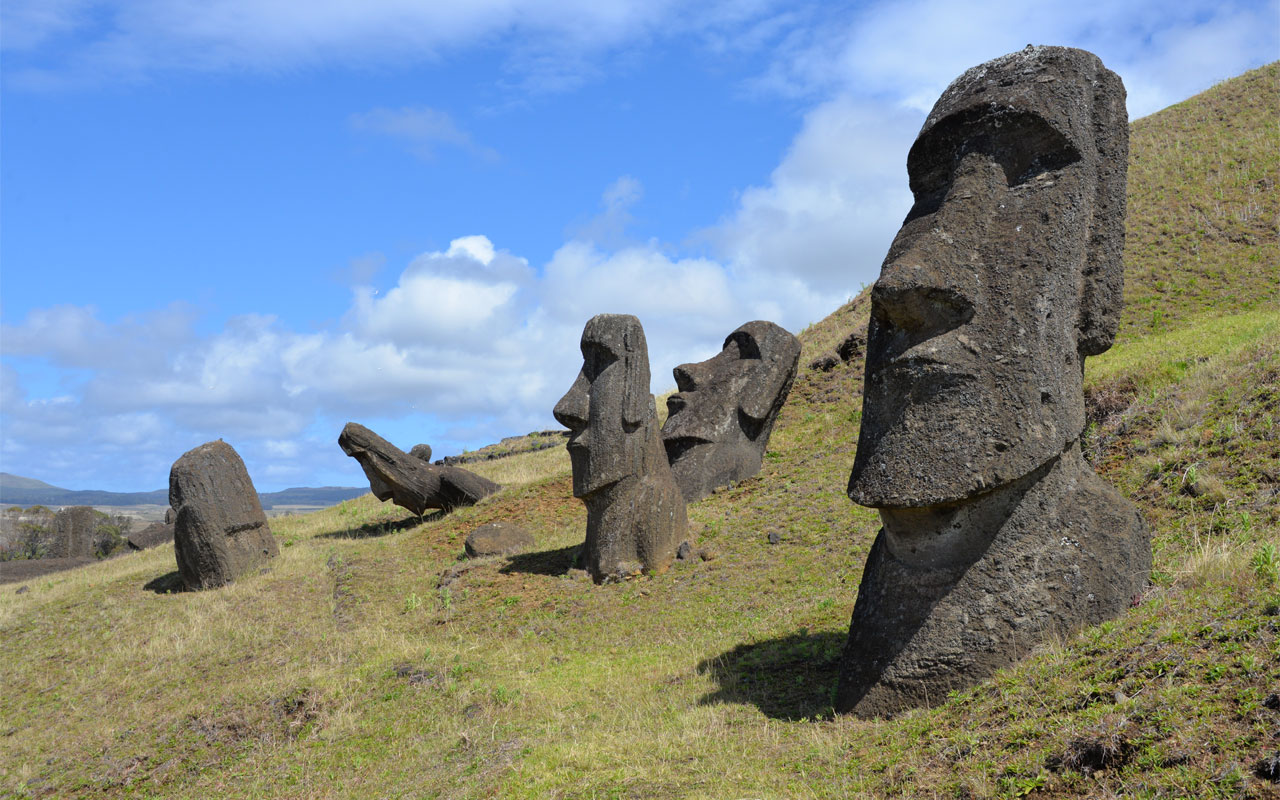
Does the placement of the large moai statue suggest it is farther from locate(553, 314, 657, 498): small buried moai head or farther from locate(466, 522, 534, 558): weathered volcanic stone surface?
locate(466, 522, 534, 558): weathered volcanic stone surface

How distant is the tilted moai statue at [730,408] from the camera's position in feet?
60.4

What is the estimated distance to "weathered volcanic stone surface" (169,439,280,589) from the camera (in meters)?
17.5

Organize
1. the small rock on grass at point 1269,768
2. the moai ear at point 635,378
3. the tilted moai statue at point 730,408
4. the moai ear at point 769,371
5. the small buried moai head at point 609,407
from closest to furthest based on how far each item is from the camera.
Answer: the small rock on grass at point 1269,768 → the small buried moai head at point 609,407 → the moai ear at point 635,378 → the tilted moai statue at point 730,408 → the moai ear at point 769,371

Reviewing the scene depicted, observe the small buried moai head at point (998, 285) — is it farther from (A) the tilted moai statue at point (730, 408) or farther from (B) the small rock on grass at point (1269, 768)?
(A) the tilted moai statue at point (730, 408)

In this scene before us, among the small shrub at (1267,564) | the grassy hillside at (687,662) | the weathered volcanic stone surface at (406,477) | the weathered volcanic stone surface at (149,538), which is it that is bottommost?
the grassy hillside at (687,662)

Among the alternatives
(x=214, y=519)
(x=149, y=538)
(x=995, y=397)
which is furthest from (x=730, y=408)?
(x=149, y=538)

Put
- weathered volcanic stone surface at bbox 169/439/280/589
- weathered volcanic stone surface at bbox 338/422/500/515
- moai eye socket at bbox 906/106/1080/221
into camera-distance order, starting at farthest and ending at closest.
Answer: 1. weathered volcanic stone surface at bbox 338/422/500/515
2. weathered volcanic stone surface at bbox 169/439/280/589
3. moai eye socket at bbox 906/106/1080/221

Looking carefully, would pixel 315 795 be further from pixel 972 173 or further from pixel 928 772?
pixel 972 173

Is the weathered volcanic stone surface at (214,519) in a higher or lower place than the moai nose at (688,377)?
lower

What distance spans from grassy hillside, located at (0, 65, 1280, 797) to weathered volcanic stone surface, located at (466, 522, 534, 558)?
70cm

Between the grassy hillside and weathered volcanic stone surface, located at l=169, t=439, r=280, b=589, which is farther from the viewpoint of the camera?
weathered volcanic stone surface, located at l=169, t=439, r=280, b=589

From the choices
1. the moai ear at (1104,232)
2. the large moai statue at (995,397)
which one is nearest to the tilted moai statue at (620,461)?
the large moai statue at (995,397)

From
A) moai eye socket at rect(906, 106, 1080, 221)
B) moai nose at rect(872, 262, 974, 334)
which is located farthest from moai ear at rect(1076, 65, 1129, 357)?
moai nose at rect(872, 262, 974, 334)

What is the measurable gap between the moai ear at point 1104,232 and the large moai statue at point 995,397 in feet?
0.04
